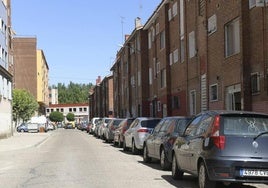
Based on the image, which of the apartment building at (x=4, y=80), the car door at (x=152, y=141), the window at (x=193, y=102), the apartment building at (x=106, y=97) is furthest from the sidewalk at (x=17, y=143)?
the apartment building at (x=106, y=97)

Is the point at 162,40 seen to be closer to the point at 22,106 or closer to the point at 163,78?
the point at 163,78

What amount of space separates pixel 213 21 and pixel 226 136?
601 inches

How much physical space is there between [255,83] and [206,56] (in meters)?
6.09

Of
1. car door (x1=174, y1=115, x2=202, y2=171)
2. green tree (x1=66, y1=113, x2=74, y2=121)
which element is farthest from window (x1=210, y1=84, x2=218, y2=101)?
green tree (x1=66, y1=113, x2=74, y2=121)

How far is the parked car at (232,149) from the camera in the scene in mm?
9789

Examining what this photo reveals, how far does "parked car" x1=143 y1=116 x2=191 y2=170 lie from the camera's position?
14914 millimetres

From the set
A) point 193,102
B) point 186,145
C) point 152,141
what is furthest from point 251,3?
point 193,102

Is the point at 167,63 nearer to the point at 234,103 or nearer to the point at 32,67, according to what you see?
the point at 234,103

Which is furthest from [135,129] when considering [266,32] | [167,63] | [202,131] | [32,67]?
[32,67]

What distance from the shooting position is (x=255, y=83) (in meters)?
19.7

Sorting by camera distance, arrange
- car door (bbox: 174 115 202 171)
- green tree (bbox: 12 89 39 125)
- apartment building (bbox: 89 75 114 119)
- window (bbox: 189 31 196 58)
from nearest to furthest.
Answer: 1. car door (bbox: 174 115 202 171)
2. window (bbox: 189 31 196 58)
3. green tree (bbox: 12 89 39 125)
4. apartment building (bbox: 89 75 114 119)

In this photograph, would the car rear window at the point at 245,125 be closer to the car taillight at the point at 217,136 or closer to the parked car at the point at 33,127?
the car taillight at the point at 217,136

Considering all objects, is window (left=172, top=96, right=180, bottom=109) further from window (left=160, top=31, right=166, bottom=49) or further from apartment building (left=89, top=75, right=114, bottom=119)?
apartment building (left=89, top=75, right=114, bottom=119)

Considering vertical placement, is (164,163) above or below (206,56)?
below
